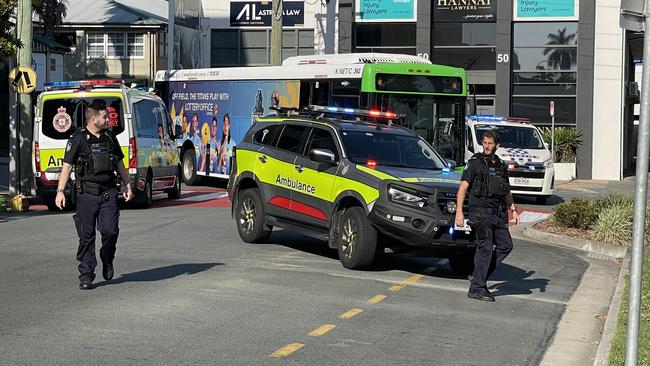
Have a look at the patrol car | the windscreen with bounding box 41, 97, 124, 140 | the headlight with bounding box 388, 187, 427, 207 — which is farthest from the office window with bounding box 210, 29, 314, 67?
the headlight with bounding box 388, 187, 427, 207

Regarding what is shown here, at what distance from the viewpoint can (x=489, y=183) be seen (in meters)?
10.7

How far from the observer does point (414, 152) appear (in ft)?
44.4

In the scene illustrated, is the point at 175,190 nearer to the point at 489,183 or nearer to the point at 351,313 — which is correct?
the point at 489,183

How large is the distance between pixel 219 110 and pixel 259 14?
17.3 metres

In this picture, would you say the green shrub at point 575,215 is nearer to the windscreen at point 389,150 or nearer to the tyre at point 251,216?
the windscreen at point 389,150

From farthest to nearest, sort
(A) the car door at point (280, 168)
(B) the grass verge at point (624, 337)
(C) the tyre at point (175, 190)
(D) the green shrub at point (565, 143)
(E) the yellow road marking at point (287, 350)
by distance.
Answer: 1. (D) the green shrub at point (565, 143)
2. (C) the tyre at point (175, 190)
3. (A) the car door at point (280, 168)
4. (E) the yellow road marking at point (287, 350)
5. (B) the grass verge at point (624, 337)

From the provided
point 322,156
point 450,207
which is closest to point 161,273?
point 322,156

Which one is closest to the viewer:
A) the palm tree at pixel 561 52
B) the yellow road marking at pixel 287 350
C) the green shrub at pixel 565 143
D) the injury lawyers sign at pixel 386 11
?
the yellow road marking at pixel 287 350

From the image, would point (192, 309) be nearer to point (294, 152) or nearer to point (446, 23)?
point (294, 152)

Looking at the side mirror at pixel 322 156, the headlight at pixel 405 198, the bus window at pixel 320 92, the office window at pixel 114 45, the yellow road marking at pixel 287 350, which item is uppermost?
the office window at pixel 114 45

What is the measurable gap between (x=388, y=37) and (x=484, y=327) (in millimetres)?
32838

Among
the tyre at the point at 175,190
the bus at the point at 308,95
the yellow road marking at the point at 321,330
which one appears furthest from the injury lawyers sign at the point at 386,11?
the yellow road marking at the point at 321,330

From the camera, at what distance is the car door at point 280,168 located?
13961mm

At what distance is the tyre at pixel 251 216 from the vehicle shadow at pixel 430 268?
0.43 m
